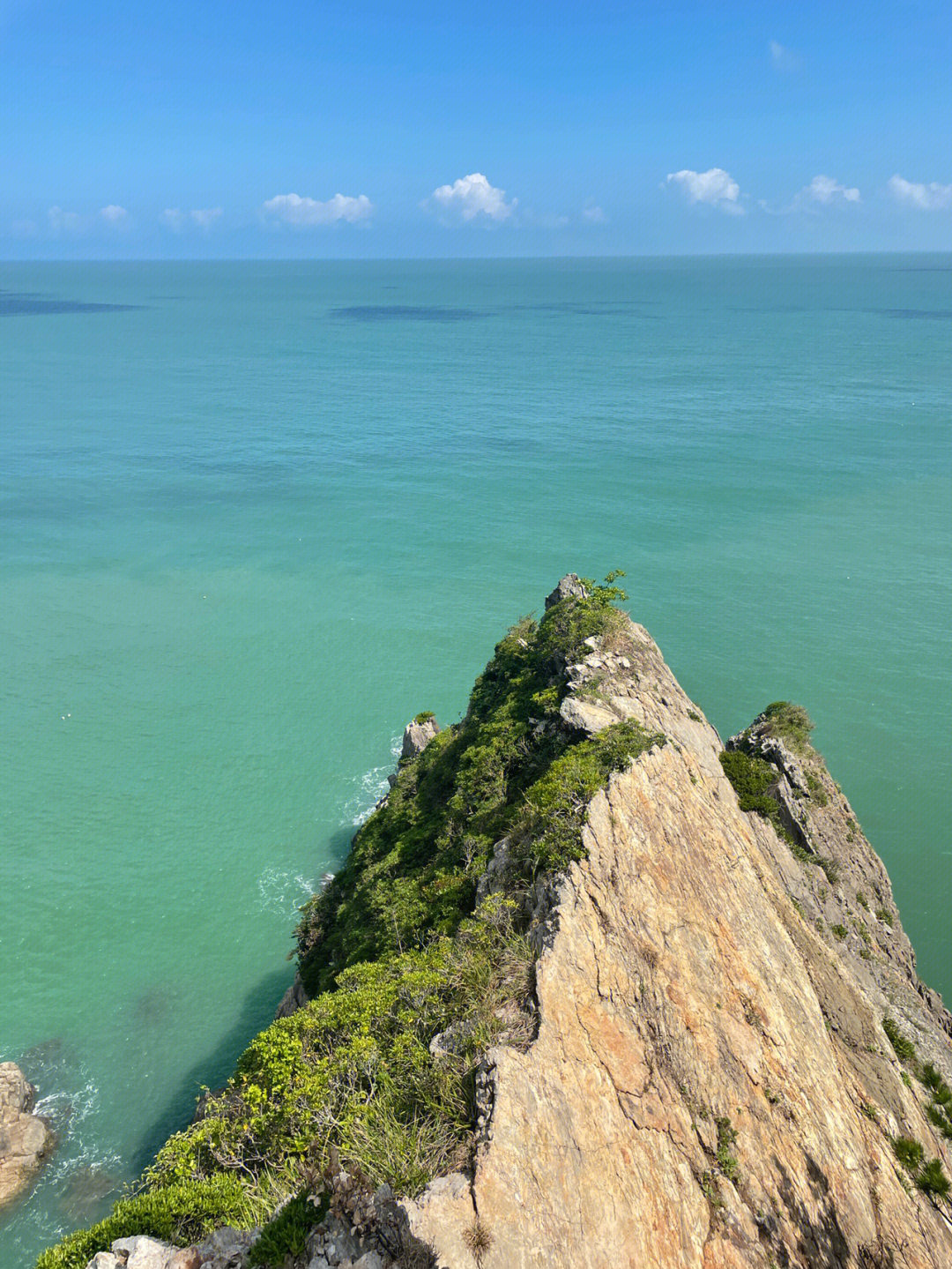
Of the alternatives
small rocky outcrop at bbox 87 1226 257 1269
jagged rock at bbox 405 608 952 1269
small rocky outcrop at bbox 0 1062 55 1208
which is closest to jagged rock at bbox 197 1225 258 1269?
small rocky outcrop at bbox 87 1226 257 1269

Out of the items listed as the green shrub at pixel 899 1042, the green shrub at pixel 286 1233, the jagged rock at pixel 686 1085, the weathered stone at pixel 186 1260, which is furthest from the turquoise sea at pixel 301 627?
the jagged rock at pixel 686 1085

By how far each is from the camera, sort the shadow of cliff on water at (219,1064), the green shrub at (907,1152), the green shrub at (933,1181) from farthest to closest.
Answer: the shadow of cliff on water at (219,1064)
the green shrub at (907,1152)
the green shrub at (933,1181)

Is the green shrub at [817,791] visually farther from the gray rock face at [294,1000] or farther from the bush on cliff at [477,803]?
the gray rock face at [294,1000]

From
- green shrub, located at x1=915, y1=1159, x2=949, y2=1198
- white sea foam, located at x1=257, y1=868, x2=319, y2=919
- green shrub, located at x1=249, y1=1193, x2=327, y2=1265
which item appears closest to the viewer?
green shrub, located at x1=249, y1=1193, x2=327, y2=1265

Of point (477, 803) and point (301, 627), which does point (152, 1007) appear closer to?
point (477, 803)

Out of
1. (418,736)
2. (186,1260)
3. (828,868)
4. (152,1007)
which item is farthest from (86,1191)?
(828,868)

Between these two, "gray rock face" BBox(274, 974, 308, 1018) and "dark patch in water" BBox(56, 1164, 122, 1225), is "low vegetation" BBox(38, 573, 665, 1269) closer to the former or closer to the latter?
"gray rock face" BBox(274, 974, 308, 1018)
